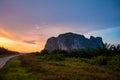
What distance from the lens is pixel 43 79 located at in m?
17.9

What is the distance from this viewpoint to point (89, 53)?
5300 cm

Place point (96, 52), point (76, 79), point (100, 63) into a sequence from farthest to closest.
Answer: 1. point (96, 52)
2. point (100, 63)
3. point (76, 79)

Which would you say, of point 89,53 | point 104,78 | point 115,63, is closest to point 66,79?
point 104,78

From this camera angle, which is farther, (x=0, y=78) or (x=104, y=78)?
(x=0, y=78)

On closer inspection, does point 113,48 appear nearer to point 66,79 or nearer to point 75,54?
point 75,54

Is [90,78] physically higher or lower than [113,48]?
lower

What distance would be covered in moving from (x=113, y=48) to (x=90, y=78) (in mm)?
31412

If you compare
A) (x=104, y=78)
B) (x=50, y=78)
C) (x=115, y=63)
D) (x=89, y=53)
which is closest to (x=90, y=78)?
(x=104, y=78)

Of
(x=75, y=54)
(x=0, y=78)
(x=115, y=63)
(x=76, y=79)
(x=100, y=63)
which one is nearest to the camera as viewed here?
(x=76, y=79)

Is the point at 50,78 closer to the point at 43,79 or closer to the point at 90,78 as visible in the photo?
the point at 43,79

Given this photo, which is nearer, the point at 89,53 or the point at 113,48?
the point at 113,48

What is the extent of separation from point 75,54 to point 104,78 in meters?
38.8

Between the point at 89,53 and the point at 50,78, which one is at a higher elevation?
the point at 89,53

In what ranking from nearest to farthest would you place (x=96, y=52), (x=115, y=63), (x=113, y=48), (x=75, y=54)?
(x=115, y=63) → (x=113, y=48) → (x=96, y=52) → (x=75, y=54)
